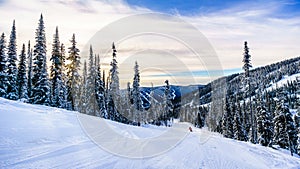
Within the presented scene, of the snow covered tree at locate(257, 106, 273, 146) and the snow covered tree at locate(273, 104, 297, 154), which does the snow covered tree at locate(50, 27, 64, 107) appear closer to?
the snow covered tree at locate(257, 106, 273, 146)

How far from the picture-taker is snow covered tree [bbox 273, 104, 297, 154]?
4150cm

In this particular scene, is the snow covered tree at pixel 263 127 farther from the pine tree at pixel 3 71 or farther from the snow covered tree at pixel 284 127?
the pine tree at pixel 3 71

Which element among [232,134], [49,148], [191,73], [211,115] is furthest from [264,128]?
[211,115]

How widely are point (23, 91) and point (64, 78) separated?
8.89m

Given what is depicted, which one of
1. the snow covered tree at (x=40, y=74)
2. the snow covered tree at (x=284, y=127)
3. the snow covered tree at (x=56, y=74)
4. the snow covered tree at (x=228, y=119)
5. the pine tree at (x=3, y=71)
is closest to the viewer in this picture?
the snow covered tree at (x=40, y=74)

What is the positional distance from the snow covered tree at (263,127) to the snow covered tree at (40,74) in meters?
33.3

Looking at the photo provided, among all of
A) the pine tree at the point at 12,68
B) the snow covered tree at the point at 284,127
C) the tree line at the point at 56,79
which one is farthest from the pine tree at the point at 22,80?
the snow covered tree at the point at 284,127

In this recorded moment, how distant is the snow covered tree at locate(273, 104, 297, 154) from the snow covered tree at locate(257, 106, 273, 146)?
121cm

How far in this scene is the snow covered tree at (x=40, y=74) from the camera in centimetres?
3538

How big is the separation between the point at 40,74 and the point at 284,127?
3817 centimetres

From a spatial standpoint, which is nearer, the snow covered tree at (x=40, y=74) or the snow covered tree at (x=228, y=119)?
the snow covered tree at (x=40, y=74)

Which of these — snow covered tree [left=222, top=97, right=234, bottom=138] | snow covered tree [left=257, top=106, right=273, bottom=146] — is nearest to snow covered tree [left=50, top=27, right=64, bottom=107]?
snow covered tree [left=257, top=106, right=273, bottom=146]

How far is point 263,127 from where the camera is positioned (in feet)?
142

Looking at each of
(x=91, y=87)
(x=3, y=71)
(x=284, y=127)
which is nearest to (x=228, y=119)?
(x=284, y=127)
